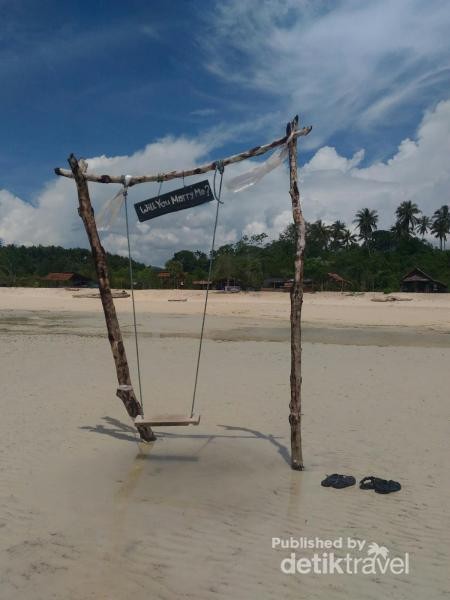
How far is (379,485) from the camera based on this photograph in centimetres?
548

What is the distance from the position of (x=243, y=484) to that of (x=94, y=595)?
235 centimetres

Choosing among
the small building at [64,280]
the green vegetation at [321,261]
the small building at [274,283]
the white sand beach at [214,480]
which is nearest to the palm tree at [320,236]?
the green vegetation at [321,261]

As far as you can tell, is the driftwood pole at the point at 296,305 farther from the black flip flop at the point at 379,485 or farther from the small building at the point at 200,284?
the small building at the point at 200,284

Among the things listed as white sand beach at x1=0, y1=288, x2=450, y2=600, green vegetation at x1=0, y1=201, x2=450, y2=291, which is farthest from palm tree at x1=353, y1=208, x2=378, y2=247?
white sand beach at x1=0, y1=288, x2=450, y2=600

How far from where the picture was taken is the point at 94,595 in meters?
3.64

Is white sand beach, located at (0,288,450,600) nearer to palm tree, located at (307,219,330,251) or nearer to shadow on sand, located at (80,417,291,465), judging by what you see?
shadow on sand, located at (80,417,291,465)

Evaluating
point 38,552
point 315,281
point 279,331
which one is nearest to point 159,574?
point 38,552

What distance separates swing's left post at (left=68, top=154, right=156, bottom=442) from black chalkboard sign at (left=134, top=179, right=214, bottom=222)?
654mm

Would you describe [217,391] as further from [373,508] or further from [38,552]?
[38,552]

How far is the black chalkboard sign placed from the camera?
641 cm

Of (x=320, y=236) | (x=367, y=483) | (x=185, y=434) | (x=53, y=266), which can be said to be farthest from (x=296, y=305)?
(x=53, y=266)

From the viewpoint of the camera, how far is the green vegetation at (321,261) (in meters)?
60.2

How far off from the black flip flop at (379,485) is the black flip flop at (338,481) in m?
0.12

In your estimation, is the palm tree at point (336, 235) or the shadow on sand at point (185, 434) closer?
the shadow on sand at point (185, 434)
